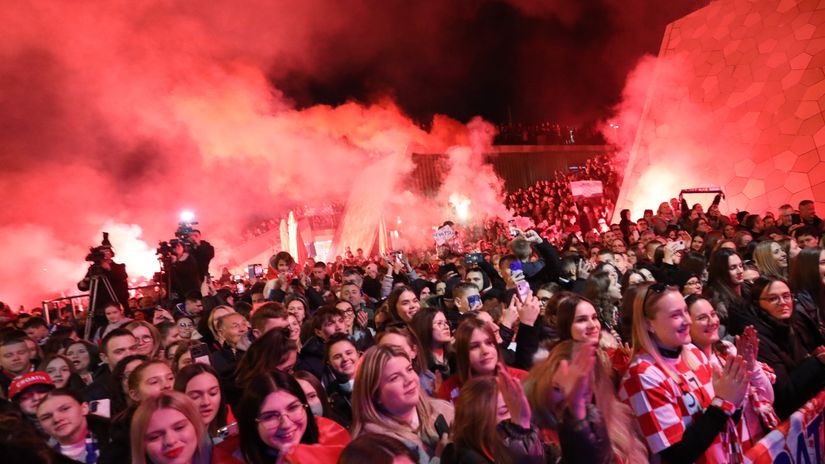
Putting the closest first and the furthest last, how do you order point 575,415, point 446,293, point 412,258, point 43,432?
point 575,415 → point 43,432 → point 446,293 → point 412,258

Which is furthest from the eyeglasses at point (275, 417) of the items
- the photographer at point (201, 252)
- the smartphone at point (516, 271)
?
the photographer at point (201, 252)

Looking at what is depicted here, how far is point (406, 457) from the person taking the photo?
2.07m

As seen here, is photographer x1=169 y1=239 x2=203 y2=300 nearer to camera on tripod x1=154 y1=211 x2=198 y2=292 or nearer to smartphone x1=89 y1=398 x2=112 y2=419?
camera on tripod x1=154 y1=211 x2=198 y2=292

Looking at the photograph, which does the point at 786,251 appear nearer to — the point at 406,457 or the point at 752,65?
the point at 406,457

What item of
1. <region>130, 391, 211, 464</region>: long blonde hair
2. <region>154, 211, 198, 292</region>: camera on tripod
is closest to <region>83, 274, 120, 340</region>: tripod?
<region>154, 211, 198, 292</region>: camera on tripod

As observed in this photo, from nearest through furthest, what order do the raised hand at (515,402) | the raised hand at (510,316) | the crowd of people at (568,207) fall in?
the raised hand at (515,402) → the raised hand at (510,316) → the crowd of people at (568,207)

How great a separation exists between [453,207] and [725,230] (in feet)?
59.7

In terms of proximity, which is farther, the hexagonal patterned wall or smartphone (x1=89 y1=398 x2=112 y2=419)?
the hexagonal patterned wall

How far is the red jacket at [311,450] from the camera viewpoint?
255cm

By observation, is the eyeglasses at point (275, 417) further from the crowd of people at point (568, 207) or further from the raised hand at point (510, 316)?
the crowd of people at point (568, 207)

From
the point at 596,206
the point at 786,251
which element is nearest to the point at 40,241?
the point at 596,206

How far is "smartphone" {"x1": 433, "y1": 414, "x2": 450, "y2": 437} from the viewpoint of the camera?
2912mm

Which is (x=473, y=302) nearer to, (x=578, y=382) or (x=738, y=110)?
(x=578, y=382)

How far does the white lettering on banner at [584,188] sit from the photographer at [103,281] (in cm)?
1226
